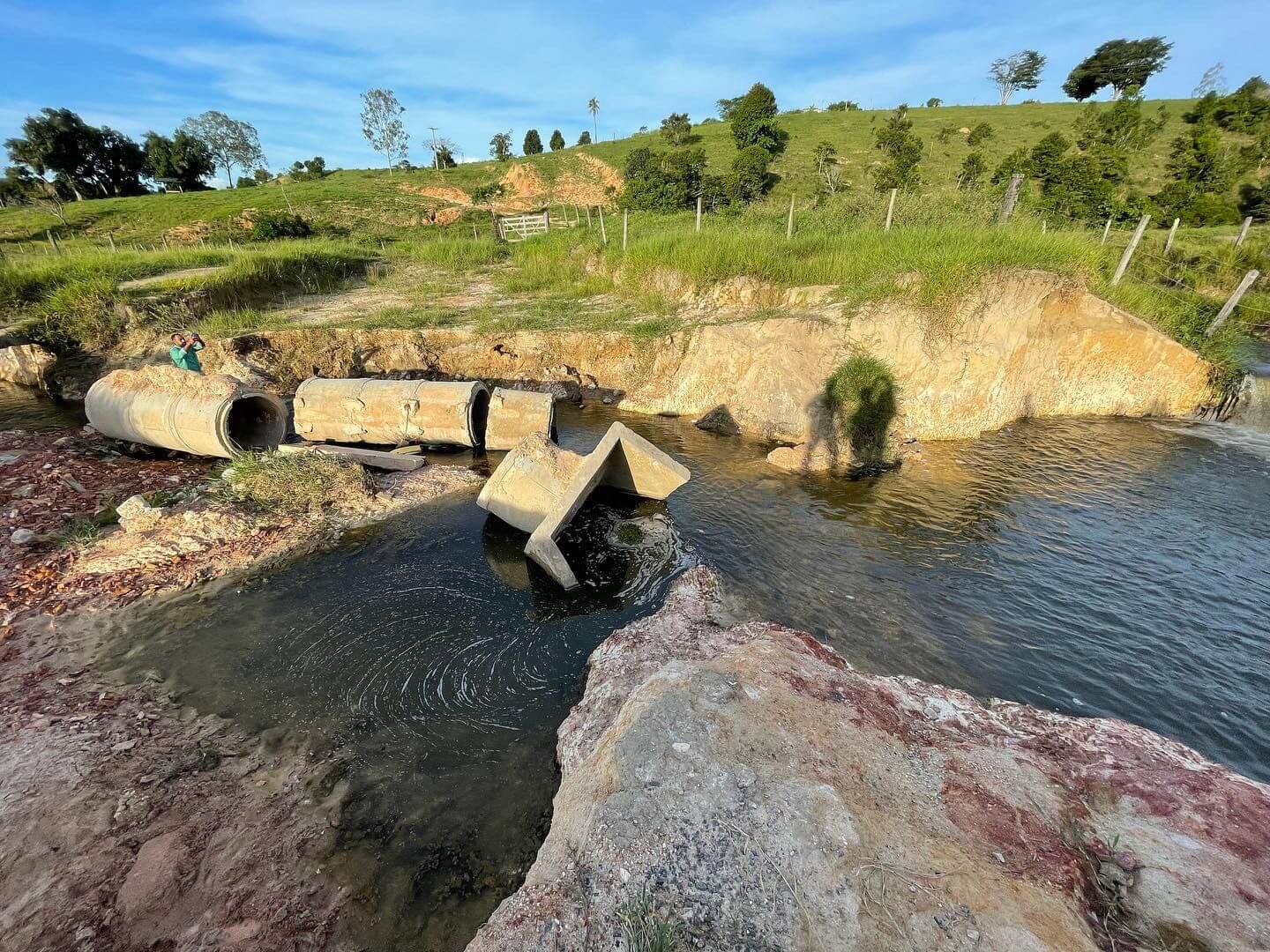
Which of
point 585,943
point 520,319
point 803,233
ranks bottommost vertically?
point 585,943

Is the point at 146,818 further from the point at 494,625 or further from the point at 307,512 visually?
the point at 307,512

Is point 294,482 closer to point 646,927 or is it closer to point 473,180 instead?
point 646,927

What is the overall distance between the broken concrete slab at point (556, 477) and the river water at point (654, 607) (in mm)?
465

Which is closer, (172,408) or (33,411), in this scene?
(172,408)

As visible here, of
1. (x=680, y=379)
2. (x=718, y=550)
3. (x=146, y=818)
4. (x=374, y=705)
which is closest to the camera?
(x=146, y=818)

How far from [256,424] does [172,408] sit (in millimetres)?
1604

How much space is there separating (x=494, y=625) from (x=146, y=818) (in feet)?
10.3

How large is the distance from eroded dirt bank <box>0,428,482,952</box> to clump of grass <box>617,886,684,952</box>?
192 cm

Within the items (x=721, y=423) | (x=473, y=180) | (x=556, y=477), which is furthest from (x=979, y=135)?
(x=556, y=477)

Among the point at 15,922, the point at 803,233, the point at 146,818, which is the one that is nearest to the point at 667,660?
the point at 146,818

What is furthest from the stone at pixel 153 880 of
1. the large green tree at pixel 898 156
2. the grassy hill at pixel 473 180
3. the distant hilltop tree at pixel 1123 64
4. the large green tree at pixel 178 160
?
the distant hilltop tree at pixel 1123 64

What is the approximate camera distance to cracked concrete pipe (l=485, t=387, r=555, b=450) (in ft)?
33.0

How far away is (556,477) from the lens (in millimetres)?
7926

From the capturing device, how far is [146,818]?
381cm
